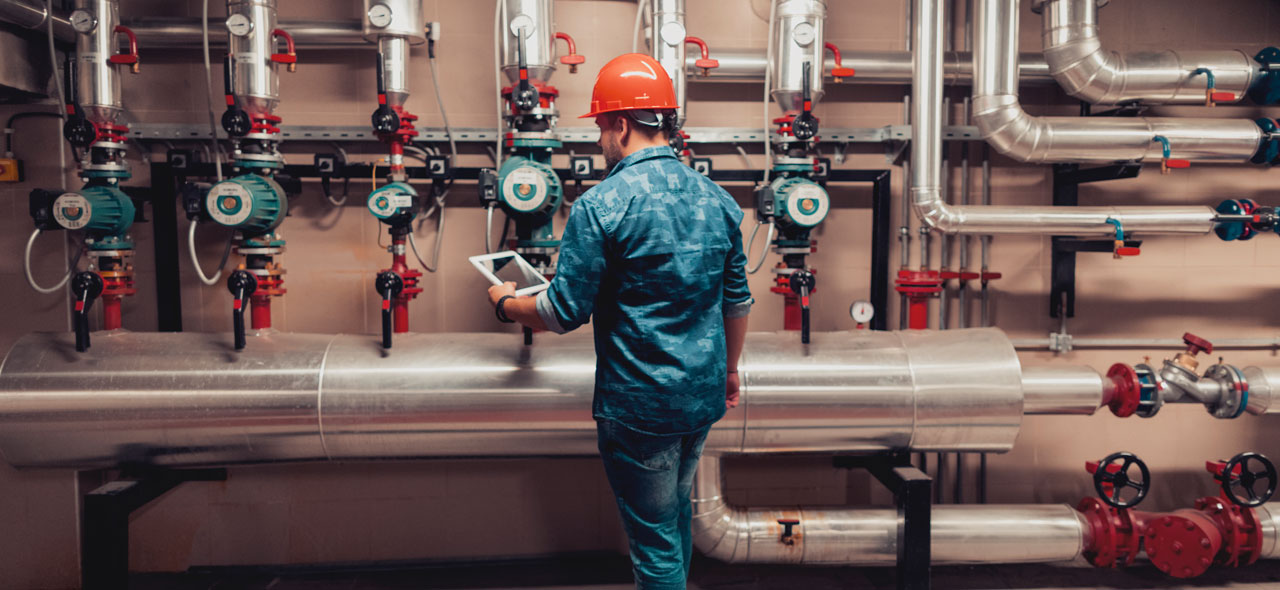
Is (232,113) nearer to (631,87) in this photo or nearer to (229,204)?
(229,204)

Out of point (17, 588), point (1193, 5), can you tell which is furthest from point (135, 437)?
point (1193, 5)

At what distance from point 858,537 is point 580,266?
1333mm

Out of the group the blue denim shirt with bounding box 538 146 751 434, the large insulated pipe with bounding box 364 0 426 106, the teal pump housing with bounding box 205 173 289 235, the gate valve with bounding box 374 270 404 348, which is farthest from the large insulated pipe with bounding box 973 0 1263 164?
the teal pump housing with bounding box 205 173 289 235

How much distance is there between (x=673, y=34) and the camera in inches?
80.4

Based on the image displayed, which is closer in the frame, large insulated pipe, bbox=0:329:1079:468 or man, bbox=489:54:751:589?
man, bbox=489:54:751:589

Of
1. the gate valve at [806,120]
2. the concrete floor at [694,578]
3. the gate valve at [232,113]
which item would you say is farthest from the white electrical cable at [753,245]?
the gate valve at [232,113]

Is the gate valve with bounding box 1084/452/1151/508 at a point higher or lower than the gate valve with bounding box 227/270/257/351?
lower

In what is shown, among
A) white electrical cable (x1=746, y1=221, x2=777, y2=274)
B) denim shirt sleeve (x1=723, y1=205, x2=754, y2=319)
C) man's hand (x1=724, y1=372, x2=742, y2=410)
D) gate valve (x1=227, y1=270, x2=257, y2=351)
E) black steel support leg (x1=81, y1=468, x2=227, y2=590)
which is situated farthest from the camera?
white electrical cable (x1=746, y1=221, x2=777, y2=274)

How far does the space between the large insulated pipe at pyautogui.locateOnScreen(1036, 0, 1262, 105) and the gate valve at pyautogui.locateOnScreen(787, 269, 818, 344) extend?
1.03 meters

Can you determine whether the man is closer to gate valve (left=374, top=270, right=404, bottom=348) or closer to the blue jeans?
the blue jeans

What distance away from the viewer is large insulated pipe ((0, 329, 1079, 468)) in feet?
6.03

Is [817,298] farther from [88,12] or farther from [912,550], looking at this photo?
[88,12]

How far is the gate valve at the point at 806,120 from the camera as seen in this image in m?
2.02

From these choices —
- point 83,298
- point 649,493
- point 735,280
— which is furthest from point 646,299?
point 83,298
